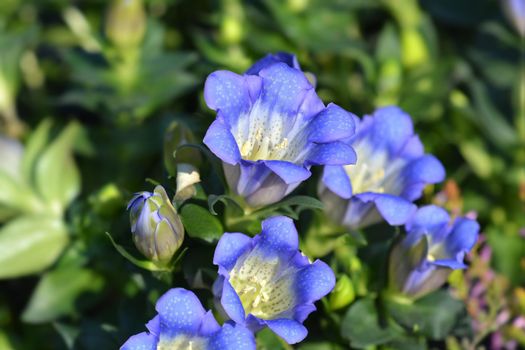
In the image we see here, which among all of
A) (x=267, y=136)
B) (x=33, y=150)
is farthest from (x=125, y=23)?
(x=267, y=136)

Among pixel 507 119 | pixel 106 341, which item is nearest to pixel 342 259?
pixel 106 341

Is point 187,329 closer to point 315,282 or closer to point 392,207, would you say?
point 315,282

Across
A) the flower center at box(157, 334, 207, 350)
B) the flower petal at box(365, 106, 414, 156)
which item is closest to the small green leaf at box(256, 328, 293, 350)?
the flower center at box(157, 334, 207, 350)

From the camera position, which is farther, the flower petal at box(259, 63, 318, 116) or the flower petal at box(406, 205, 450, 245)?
the flower petal at box(406, 205, 450, 245)

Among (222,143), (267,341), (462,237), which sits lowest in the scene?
(267,341)

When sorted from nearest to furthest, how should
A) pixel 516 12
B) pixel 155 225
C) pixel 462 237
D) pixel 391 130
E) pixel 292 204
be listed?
pixel 155 225
pixel 292 204
pixel 462 237
pixel 391 130
pixel 516 12

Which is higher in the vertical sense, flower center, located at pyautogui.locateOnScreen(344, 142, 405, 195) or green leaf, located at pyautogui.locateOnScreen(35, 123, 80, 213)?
flower center, located at pyautogui.locateOnScreen(344, 142, 405, 195)

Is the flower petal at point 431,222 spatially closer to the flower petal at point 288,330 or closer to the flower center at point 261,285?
the flower center at point 261,285

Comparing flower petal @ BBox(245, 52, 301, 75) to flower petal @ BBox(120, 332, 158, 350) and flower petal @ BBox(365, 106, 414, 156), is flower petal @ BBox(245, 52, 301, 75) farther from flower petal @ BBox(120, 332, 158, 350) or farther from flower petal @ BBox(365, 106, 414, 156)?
flower petal @ BBox(120, 332, 158, 350)
